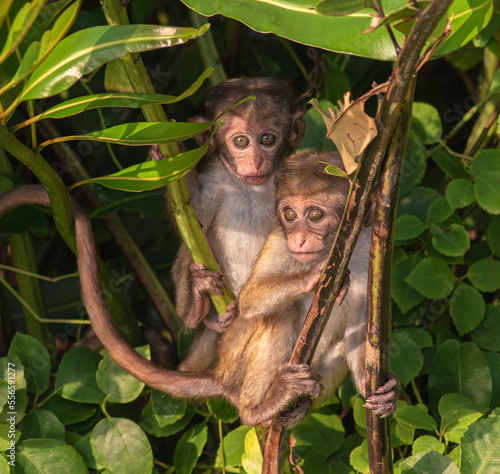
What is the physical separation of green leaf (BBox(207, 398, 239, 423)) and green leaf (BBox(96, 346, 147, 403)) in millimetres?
299

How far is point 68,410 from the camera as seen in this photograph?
2.55 meters

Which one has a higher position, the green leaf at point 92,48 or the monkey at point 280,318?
the green leaf at point 92,48

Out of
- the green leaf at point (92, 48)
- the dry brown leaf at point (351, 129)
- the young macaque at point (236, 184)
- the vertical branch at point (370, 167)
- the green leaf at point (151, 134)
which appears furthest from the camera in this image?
the young macaque at point (236, 184)

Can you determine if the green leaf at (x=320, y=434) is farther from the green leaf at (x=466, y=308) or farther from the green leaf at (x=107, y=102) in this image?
the green leaf at (x=107, y=102)

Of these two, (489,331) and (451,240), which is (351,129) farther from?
(489,331)

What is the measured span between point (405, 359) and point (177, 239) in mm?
1088

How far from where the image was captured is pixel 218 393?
251 centimetres

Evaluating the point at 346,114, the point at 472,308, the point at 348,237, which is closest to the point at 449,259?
A: the point at 472,308

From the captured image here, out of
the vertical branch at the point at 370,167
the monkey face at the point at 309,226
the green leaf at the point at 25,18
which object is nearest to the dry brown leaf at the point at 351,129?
the vertical branch at the point at 370,167

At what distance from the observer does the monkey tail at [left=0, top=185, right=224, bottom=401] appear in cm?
225

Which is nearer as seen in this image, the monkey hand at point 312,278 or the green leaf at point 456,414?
the monkey hand at point 312,278

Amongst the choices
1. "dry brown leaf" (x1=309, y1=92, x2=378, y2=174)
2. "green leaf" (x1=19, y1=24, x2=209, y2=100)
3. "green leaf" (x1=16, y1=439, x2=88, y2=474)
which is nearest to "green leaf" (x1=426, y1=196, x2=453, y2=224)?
"dry brown leaf" (x1=309, y1=92, x2=378, y2=174)

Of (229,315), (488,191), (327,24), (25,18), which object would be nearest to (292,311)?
(229,315)

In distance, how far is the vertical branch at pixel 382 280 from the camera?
1.41 meters
